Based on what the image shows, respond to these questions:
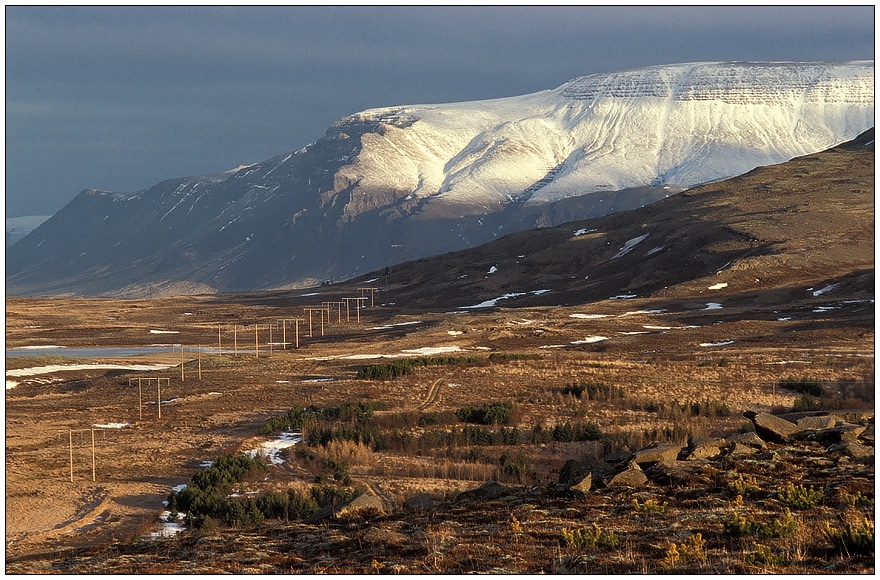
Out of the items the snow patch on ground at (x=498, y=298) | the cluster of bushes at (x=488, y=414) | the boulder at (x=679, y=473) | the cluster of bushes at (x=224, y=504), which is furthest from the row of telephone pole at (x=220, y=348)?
the boulder at (x=679, y=473)

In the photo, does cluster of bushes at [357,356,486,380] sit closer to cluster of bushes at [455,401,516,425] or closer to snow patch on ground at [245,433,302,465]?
cluster of bushes at [455,401,516,425]

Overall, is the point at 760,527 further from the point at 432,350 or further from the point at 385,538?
the point at 432,350

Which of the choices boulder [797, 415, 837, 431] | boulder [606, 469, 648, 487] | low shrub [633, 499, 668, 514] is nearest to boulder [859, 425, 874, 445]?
boulder [797, 415, 837, 431]

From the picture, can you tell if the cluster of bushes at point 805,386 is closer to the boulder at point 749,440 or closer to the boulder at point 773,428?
the boulder at point 773,428

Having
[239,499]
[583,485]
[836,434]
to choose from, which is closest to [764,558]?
[583,485]

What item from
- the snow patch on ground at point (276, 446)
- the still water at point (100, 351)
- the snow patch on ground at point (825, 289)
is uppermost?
the snow patch on ground at point (825, 289)

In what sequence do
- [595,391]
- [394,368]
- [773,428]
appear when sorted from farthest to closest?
1. [394,368]
2. [595,391]
3. [773,428]

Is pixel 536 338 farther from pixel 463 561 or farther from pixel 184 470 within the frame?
pixel 463 561
